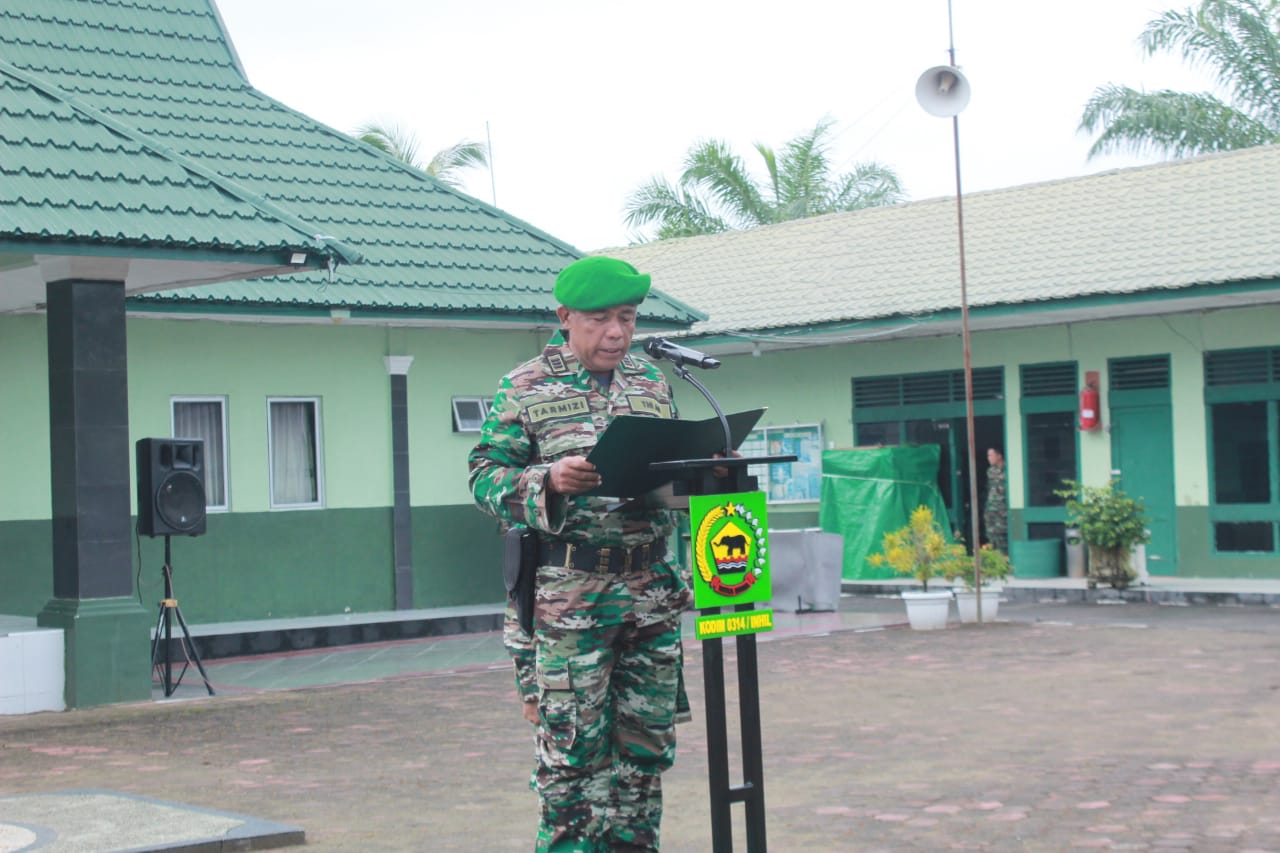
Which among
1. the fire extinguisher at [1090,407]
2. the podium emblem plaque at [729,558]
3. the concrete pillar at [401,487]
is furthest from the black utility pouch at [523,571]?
the fire extinguisher at [1090,407]

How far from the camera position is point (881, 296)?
22750 millimetres

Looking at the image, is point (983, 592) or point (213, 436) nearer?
point (213, 436)

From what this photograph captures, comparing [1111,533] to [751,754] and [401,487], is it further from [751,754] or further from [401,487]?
[751,754]

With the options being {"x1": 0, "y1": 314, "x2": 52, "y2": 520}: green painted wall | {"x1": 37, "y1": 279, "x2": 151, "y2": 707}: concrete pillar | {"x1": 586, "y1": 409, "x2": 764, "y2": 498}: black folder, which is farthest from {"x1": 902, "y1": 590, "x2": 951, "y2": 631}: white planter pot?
{"x1": 586, "y1": 409, "x2": 764, "y2": 498}: black folder

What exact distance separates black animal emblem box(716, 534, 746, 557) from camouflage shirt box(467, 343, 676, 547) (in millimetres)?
302

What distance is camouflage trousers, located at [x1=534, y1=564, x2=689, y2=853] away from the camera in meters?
4.79

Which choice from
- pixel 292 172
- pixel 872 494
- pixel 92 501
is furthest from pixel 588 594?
pixel 872 494

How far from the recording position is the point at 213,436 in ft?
51.9

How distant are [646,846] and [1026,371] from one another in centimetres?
1744

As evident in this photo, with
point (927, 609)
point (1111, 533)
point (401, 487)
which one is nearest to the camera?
point (927, 609)

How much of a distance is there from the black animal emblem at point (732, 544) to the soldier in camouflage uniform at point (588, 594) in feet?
0.99

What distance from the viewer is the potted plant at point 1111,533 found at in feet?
61.9

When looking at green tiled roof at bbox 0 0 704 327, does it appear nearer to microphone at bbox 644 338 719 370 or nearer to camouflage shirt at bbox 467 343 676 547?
camouflage shirt at bbox 467 343 676 547

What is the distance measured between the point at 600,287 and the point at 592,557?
0.78 m
